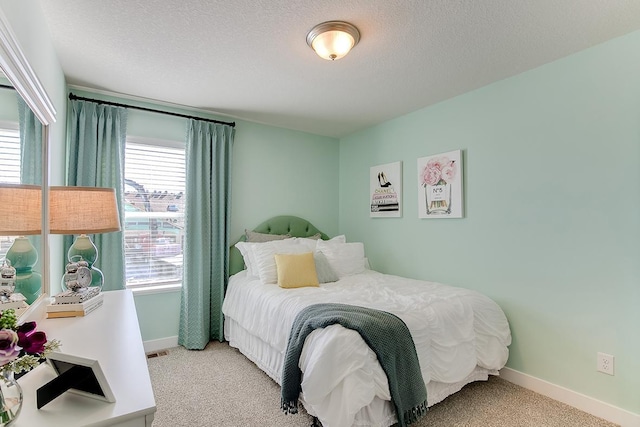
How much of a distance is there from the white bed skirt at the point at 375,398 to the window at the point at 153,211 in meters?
0.87

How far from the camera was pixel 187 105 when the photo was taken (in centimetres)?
342

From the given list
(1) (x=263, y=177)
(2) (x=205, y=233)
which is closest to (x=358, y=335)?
(2) (x=205, y=233)

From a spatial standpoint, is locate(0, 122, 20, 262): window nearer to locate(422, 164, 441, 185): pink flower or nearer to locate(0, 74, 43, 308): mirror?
locate(0, 74, 43, 308): mirror

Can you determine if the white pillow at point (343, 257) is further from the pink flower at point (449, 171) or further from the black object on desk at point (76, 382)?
the black object on desk at point (76, 382)

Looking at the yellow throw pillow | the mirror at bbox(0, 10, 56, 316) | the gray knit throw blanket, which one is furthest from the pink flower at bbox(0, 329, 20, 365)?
the yellow throw pillow

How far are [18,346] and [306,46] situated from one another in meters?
2.17

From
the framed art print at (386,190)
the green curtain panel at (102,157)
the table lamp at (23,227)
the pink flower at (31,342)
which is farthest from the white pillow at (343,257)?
the pink flower at (31,342)

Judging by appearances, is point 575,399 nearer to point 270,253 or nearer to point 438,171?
point 438,171

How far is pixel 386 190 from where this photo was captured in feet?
12.5

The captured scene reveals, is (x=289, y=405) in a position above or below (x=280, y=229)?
below

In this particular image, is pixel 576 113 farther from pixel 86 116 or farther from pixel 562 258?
pixel 86 116

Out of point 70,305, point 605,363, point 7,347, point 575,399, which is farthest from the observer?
point 575,399

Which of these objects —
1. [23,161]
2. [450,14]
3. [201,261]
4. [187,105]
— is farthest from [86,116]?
[450,14]

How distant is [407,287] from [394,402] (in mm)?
1199
